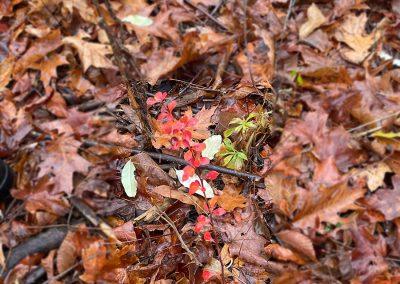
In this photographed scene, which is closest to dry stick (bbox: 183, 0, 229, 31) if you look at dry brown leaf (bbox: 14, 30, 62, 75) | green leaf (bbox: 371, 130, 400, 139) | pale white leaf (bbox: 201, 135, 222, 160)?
pale white leaf (bbox: 201, 135, 222, 160)

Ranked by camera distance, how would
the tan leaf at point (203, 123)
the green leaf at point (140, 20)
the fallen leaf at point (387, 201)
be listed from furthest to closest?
the green leaf at point (140, 20)
the tan leaf at point (203, 123)
the fallen leaf at point (387, 201)

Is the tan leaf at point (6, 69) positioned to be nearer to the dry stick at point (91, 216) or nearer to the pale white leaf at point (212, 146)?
the dry stick at point (91, 216)

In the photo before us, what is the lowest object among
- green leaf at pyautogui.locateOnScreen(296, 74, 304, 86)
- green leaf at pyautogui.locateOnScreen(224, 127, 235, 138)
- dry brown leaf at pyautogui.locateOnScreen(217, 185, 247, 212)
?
dry brown leaf at pyautogui.locateOnScreen(217, 185, 247, 212)

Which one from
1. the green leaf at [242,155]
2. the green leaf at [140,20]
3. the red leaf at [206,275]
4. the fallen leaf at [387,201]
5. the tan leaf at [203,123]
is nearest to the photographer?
the fallen leaf at [387,201]

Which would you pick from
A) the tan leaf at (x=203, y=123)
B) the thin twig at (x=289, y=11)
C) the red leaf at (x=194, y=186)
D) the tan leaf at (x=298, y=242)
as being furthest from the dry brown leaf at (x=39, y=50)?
the tan leaf at (x=298, y=242)

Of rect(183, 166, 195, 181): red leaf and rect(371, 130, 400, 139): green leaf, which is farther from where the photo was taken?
rect(183, 166, 195, 181): red leaf

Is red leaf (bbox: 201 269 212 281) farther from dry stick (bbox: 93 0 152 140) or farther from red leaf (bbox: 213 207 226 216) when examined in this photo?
dry stick (bbox: 93 0 152 140)

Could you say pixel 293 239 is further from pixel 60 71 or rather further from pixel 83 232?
pixel 60 71
